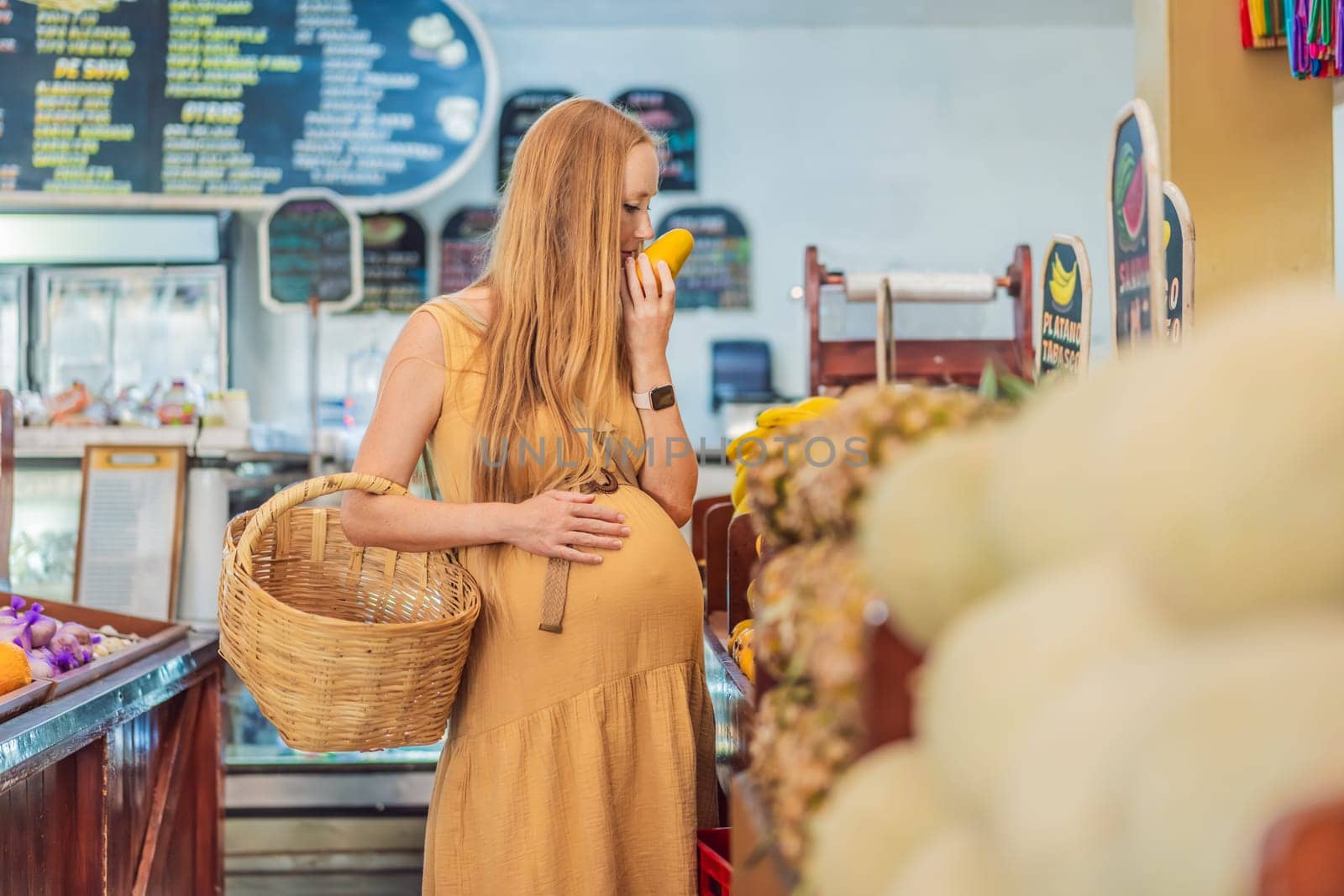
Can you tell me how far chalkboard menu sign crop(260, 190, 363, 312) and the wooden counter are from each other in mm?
2171

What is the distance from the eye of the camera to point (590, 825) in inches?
57.2

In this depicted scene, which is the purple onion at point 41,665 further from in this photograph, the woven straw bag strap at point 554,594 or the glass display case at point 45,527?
the glass display case at point 45,527

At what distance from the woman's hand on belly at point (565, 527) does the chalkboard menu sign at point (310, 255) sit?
291cm

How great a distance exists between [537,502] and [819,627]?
97cm

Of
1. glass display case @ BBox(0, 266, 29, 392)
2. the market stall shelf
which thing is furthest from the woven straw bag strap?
glass display case @ BBox(0, 266, 29, 392)

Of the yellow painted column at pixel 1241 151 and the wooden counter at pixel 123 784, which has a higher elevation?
the yellow painted column at pixel 1241 151

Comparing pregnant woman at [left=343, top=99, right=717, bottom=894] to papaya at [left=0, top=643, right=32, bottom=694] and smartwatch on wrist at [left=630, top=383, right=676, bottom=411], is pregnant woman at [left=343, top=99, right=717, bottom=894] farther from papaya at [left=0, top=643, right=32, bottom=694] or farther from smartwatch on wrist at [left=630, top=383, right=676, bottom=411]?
papaya at [left=0, top=643, right=32, bottom=694]

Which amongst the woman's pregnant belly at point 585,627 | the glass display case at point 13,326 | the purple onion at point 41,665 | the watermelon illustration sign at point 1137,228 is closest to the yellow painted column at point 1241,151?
the watermelon illustration sign at point 1137,228

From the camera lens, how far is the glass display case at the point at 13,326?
4.88m

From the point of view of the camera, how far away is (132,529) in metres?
3.62

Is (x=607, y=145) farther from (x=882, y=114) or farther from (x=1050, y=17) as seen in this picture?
(x=1050, y=17)

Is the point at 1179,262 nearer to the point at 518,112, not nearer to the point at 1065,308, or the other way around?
the point at 1065,308

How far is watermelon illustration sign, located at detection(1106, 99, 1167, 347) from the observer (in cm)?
115

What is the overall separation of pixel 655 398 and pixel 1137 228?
26.2 inches
